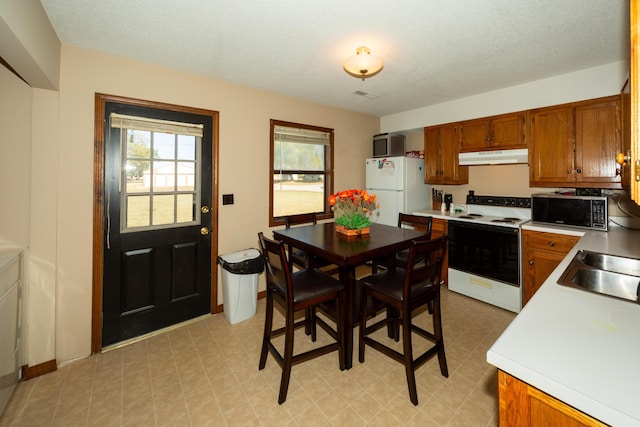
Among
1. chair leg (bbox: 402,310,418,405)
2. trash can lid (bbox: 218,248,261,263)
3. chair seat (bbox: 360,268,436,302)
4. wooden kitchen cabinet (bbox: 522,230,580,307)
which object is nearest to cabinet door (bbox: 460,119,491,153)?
wooden kitchen cabinet (bbox: 522,230,580,307)

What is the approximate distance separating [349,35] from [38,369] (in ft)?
11.2

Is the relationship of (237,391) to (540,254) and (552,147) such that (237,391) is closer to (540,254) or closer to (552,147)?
(540,254)

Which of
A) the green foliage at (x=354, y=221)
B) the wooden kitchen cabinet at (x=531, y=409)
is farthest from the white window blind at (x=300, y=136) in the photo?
the wooden kitchen cabinet at (x=531, y=409)

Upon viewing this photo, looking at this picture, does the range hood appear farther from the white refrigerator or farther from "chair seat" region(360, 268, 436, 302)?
"chair seat" region(360, 268, 436, 302)

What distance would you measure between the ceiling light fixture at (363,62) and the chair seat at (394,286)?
1.64 m

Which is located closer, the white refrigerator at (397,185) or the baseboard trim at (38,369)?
the baseboard trim at (38,369)

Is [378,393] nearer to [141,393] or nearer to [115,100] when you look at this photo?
[141,393]

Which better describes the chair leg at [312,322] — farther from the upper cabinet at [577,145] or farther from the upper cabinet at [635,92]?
the upper cabinet at [577,145]

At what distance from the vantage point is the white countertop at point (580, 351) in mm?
661

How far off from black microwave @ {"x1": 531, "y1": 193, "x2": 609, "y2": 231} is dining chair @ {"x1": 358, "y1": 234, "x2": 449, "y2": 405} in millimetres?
1810

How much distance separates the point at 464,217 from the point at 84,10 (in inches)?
157

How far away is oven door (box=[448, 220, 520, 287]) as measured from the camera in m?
2.96

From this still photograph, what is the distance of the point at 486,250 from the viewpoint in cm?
316

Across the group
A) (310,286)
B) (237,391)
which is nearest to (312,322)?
(310,286)
